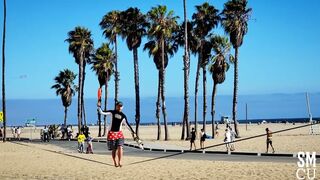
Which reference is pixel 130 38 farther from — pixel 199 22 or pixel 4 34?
pixel 4 34

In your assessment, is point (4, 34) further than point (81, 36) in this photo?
No

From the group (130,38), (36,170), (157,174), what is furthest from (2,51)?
(157,174)

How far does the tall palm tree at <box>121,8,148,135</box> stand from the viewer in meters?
49.7

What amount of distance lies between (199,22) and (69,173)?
35303 mm

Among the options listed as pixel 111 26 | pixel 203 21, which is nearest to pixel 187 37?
pixel 203 21

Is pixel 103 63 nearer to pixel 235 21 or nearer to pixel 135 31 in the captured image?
pixel 135 31

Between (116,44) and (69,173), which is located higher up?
(116,44)

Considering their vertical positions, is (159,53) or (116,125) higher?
(159,53)

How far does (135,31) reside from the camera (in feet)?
164

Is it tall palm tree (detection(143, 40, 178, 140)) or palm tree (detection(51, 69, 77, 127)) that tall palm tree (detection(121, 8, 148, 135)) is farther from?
palm tree (detection(51, 69, 77, 127))

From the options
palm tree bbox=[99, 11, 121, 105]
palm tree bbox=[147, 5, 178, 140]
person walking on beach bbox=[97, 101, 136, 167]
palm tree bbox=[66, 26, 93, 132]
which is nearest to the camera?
person walking on beach bbox=[97, 101, 136, 167]

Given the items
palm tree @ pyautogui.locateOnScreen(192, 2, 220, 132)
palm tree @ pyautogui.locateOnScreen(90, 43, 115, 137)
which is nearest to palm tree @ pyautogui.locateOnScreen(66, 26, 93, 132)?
palm tree @ pyautogui.locateOnScreen(90, 43, 115, 137)

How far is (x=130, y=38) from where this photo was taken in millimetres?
49875

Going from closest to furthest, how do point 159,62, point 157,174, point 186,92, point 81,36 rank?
point 157,174
point 186,92
point 159,62
point 81,36
